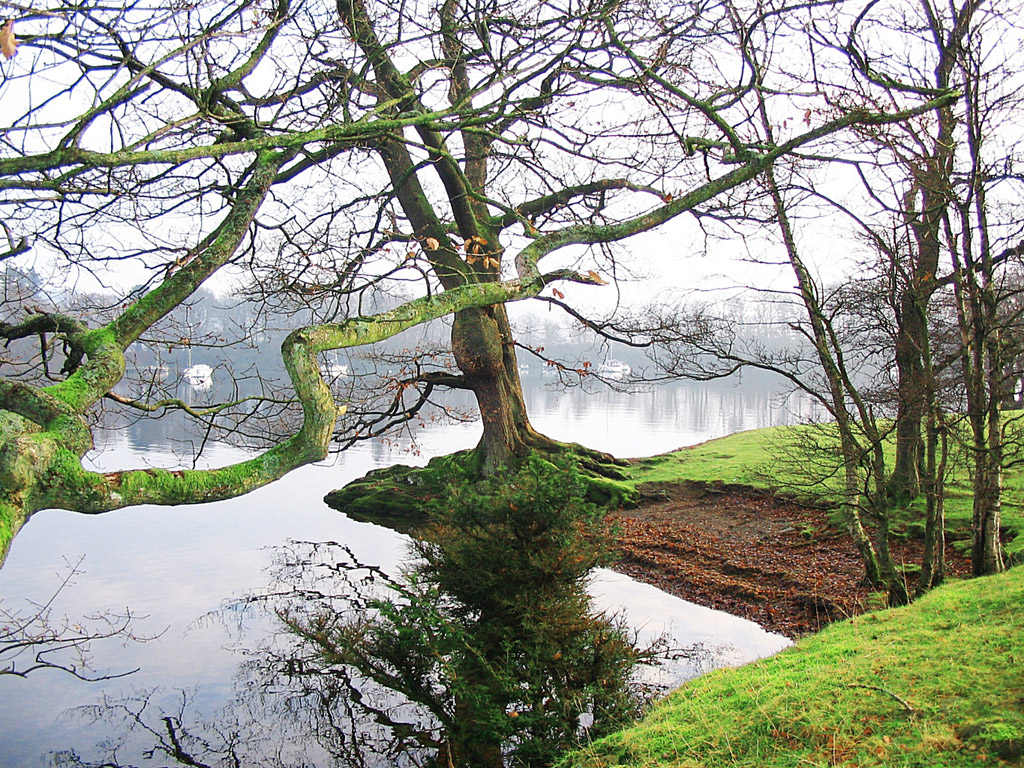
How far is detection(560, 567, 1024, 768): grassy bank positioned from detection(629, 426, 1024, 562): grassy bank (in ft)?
6.21

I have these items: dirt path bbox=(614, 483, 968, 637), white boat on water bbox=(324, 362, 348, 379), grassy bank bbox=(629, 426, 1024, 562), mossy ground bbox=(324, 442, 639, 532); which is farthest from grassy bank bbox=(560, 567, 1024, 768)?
mossy ground bbox=(324, 442, 639, 532)

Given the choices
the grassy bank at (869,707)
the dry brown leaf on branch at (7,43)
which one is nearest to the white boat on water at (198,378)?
the dry brown leaf on branch at (7,43)

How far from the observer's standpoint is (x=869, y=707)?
3.38 metres

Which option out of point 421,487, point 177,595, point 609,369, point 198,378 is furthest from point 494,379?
point 198,378

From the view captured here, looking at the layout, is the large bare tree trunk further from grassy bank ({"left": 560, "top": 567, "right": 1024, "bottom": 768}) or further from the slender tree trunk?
grassy bank ({"left": 560, "top": 567, "right": 1024, "bottom": 768})

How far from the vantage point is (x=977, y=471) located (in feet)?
20.3

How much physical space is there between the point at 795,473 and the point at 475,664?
3.76 meters

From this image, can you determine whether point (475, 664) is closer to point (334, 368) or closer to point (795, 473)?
point (795, 473)

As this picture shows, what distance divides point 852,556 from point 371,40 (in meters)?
8.69

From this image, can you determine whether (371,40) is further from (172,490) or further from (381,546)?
(381,546)

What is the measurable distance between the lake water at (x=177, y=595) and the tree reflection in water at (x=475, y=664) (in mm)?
449

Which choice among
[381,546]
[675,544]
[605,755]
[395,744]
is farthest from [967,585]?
[381,546]

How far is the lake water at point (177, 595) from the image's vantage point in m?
6.47

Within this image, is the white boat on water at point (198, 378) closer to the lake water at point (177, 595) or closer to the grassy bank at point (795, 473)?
the lake water at point (177, 595)
